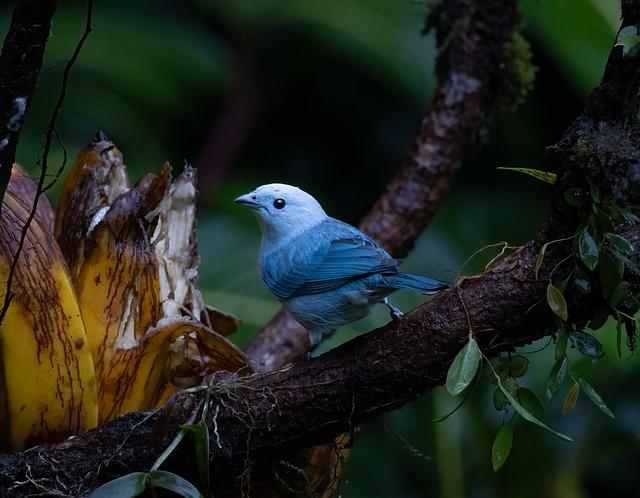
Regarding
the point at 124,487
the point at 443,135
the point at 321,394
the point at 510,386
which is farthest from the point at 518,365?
the point at 443,135

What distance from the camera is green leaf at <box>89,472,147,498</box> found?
3.65ft

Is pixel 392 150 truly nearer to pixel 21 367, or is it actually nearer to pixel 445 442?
pixel 445 442

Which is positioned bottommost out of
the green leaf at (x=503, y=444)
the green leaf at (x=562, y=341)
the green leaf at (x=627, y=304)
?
the green leaf at (x=503, y=444)

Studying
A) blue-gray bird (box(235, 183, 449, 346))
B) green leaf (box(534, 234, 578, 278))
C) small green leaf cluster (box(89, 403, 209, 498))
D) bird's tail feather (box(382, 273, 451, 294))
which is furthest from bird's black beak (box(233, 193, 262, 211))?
green leaf (box(534, 234, 578, 278))

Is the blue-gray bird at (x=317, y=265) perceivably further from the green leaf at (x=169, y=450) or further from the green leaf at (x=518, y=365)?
the green leaf at (x=169, y=450)

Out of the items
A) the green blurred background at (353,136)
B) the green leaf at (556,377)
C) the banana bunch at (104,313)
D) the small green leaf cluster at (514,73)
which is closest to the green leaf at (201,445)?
the banana bunch at (104,313)

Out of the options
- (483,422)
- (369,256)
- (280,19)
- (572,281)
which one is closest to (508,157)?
(280,19)

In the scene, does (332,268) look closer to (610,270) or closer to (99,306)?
(99,306)

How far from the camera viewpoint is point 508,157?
11.4 feet

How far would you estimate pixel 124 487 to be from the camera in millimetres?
1122

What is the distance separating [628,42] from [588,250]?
0.79 ft

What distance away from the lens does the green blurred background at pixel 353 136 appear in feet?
8.25

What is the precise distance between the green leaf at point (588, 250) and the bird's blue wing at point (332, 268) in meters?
0.35

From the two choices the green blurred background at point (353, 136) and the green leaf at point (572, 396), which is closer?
the green leaf at point (572, 396)
